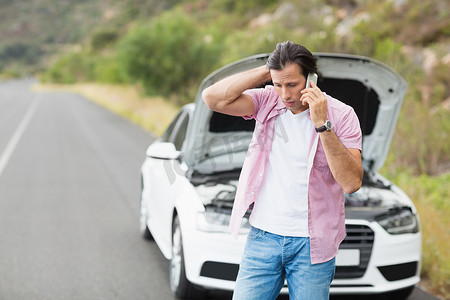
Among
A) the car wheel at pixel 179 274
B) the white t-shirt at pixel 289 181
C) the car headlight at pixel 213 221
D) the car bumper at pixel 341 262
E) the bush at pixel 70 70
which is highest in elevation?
the white t-shirt at pixel 289 181

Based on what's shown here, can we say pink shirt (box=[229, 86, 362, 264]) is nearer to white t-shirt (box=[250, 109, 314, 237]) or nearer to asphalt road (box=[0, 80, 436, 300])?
white t-shirt (box=[250, 109, 314, 237])

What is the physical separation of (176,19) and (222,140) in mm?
22587

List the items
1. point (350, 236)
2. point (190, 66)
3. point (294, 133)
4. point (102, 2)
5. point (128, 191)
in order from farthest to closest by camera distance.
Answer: point (102, 2), point (190, 66), point (128, 191), point (350, 236), point (294, 133)

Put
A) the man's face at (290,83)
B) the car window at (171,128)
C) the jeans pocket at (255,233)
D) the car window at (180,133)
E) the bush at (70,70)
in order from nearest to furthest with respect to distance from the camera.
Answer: the man's face at (290,83) → the jeans pocket at (255,233) → the car window at (180,133) → the car window at (171,128) → the bush at (70,70)

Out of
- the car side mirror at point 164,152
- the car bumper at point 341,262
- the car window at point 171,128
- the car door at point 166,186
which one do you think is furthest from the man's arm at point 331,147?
the car window at point 171,128

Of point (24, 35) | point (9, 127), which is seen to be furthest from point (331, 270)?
point (24, 35)

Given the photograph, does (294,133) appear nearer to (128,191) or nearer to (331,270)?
(331,270)

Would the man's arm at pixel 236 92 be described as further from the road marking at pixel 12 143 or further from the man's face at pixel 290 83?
the road marking at pixel 12 143

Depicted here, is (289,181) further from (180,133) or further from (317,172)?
(180,133)

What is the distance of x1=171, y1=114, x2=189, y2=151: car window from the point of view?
619cm

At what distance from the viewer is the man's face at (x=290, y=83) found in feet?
9.04

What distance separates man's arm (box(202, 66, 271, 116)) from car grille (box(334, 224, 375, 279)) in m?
1.79

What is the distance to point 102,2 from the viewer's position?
16150cm

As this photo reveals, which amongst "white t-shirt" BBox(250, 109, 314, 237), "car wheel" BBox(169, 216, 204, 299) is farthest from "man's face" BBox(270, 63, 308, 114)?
"car wheel" BBox(169, 216, 204, 299)
